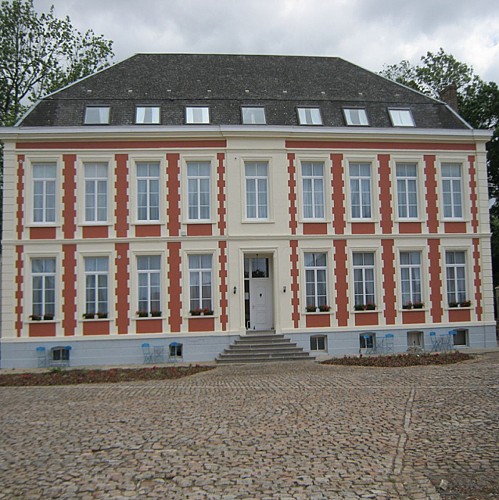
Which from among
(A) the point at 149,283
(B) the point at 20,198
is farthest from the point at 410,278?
(B) the point at 20,198

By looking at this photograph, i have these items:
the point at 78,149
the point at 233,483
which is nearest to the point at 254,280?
the point at 78,149

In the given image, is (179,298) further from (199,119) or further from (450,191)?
(450,191)

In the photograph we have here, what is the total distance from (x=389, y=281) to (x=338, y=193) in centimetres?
372

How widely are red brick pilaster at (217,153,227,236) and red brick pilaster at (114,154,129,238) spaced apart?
323 cm

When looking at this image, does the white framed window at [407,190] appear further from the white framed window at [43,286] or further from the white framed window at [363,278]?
the white framed window at [43,286]

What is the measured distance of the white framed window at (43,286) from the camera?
67.9ft

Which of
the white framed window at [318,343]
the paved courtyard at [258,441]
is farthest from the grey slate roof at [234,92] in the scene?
the paved courtyard at [258,441]

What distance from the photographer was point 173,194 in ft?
70.4

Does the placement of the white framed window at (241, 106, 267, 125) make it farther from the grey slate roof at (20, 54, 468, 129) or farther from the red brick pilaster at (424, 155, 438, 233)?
the red brick pilaster at (424, 155, 438, 233)

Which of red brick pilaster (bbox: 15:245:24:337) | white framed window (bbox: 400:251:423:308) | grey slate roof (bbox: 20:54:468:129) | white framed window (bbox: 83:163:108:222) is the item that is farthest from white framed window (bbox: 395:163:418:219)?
red brick pilaster (bbox: 15:245:24:337)

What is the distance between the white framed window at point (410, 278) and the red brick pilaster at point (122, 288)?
9946mm

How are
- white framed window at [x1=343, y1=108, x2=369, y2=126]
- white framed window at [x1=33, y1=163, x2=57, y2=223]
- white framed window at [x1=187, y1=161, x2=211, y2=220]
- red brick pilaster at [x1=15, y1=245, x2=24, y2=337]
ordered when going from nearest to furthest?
1. red brick pilaster at [x1=15, y1=245, x2=24, y2=337]
2. white framed window at [x1=33, y1=163, x2=57, y2=223]
3. white framed window at [x1=187, y1=161, x2=211, y2=220]
4. white framed window at [x1=343, y1=108, x2=369, y2=126]

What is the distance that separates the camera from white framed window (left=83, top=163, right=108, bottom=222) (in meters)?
21.3

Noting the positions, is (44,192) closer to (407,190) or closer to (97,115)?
(97,115)
